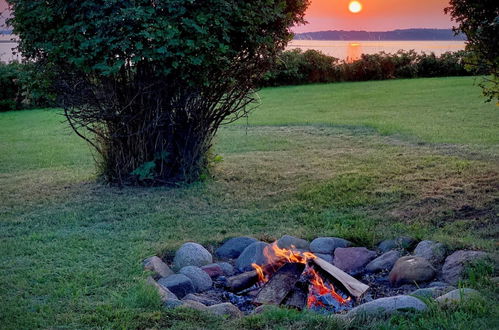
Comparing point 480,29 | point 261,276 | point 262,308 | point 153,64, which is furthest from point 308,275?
point 480,29

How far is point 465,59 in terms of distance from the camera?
7.52 m

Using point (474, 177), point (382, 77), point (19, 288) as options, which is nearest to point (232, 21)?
point (474, 177)

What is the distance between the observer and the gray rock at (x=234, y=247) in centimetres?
546

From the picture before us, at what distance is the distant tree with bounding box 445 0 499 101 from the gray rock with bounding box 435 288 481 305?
3617 millimetres

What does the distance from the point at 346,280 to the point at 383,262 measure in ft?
2.14

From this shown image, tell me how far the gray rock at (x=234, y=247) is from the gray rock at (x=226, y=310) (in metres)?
1.38

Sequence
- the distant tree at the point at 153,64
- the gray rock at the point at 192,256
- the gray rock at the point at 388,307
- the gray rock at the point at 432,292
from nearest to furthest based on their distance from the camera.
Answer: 1. the gray rock at the point at 388,307
2. the gray rock at the point at 432,292
3. the gray rock at the point at 192,256
4. the distant tree at the point at 153,64

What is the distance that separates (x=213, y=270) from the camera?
16.6 feet

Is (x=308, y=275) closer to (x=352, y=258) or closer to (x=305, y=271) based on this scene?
(x=305, y=271)

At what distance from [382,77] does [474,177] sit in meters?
17.5

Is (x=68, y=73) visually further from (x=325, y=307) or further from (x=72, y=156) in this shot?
(x=325, y=307)

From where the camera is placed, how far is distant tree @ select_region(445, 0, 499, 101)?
267 inches

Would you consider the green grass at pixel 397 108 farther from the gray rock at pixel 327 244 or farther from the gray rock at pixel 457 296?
the gray rock at pixel 457 296

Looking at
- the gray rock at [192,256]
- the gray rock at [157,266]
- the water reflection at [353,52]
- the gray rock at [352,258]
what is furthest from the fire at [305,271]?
the water reflection at [353,52]
